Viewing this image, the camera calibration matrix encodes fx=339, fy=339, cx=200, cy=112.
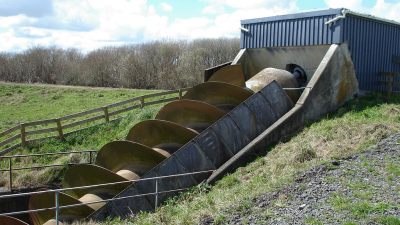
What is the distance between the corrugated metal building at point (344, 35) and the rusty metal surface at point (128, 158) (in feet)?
24.9

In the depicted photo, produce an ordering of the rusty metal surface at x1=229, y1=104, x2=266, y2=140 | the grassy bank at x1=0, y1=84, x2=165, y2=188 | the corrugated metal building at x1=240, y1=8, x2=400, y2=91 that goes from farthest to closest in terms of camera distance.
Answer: the grassy bank at x1=0, y1=84, x2=165, y2=188
the corrugated metal building at x1=240, y1=8, x2=400, y2=91
the rusty metal surface at x1=229, y1=104, x2=266, y2=140

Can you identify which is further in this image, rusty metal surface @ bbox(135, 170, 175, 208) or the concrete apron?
the concrete apron

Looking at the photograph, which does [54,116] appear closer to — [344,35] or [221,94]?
[221,94]

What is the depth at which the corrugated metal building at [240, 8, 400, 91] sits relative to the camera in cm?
1226

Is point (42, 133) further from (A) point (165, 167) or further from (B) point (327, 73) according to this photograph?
(B) point (327, 73)

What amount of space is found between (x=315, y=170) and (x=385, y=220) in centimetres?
217

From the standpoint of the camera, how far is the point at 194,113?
405 inches

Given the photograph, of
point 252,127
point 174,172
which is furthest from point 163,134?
point 252,127

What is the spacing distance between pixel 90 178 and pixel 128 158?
113 centimetres

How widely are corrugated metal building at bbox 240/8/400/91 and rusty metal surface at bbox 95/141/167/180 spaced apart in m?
7.58

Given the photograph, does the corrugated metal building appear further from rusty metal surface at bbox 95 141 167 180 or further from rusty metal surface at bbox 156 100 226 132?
rusty metal surface at bbox 95 141 167 180

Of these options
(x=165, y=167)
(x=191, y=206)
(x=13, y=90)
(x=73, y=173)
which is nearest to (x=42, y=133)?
(x=73, y=173)

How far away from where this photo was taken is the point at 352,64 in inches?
500

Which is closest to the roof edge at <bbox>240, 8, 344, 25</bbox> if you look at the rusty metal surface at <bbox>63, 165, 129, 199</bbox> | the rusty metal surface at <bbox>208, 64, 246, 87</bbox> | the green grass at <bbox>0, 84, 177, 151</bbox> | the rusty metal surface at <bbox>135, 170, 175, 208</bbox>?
the rusty metal surface at <bbox>208, 64, 246, 87</bbox>
